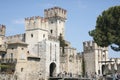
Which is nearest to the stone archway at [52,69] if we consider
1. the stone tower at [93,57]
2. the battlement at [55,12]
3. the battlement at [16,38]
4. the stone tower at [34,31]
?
the stone tower at [34,31]

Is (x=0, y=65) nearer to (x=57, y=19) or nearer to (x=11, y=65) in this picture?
(x=11, y=65)

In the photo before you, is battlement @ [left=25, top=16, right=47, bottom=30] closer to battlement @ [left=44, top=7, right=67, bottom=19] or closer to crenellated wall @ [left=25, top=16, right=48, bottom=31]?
crenellated wall @ [left=25, top=16, right=48, bottom=31]

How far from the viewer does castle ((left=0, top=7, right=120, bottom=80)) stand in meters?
54.4

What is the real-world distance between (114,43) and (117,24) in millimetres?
2810

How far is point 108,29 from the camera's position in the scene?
150 feet

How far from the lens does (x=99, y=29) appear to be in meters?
46.8

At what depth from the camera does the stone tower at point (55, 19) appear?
70688mm

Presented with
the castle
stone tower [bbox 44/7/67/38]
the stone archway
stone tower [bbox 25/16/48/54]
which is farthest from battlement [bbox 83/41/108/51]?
stone tower [bbox 25/16/48/54]

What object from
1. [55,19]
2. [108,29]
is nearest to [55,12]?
[55,19]

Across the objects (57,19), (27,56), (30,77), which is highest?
(57,19)

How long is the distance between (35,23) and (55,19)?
12203 mm

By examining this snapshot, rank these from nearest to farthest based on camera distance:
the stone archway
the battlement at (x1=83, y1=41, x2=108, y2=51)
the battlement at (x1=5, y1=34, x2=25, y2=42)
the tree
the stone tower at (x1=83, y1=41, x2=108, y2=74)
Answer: the tree < the stone archway < the battlement at (x1=5, y1=34, x2=25, y2=42) < the stone tower at (x1=83, y1=41, x2=108, y2=74) < the battlement at (x1=83, y1=41, x2=108, y2=51)

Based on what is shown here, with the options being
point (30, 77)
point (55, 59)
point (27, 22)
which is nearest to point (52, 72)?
point (55, 59)

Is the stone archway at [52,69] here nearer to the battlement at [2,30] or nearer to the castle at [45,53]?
the castle at [45,53]
